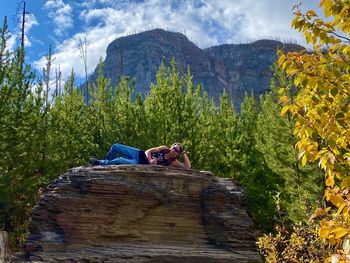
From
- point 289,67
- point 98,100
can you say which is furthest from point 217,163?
point 289,67

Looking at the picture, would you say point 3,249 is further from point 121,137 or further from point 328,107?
point 328,107

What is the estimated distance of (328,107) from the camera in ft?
7.95

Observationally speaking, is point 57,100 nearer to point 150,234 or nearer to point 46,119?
point 46,119

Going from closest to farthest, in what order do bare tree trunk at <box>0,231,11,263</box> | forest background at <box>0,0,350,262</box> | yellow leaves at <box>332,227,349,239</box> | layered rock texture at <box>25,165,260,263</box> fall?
yellow leaves at <box>332,227,349,239</box> → layered rock texture at <box>25,165,260,263</box> → bare tree trunk at <box>0,231,11,263</box> → forest background at <box>0,0,350,262</box>

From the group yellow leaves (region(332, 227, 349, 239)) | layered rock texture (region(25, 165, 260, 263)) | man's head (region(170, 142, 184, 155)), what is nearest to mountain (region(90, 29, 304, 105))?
layered rock texture (region(25, 165, 260, 263))

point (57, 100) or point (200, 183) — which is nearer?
point (200, 183)

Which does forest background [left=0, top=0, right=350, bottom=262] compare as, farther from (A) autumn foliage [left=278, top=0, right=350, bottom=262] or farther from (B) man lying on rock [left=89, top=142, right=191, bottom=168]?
(A) autumn foliage [left=278, top=0, right=350, bottom=262]

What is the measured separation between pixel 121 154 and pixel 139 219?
1.56 meters

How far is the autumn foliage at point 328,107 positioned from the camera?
2275mm

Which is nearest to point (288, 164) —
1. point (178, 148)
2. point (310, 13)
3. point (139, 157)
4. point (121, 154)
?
point (139, 157)

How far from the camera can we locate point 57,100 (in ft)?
61.2

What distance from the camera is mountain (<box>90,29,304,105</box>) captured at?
344ft

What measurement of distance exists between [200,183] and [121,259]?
2.40 meters

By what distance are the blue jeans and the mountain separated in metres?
93.0
